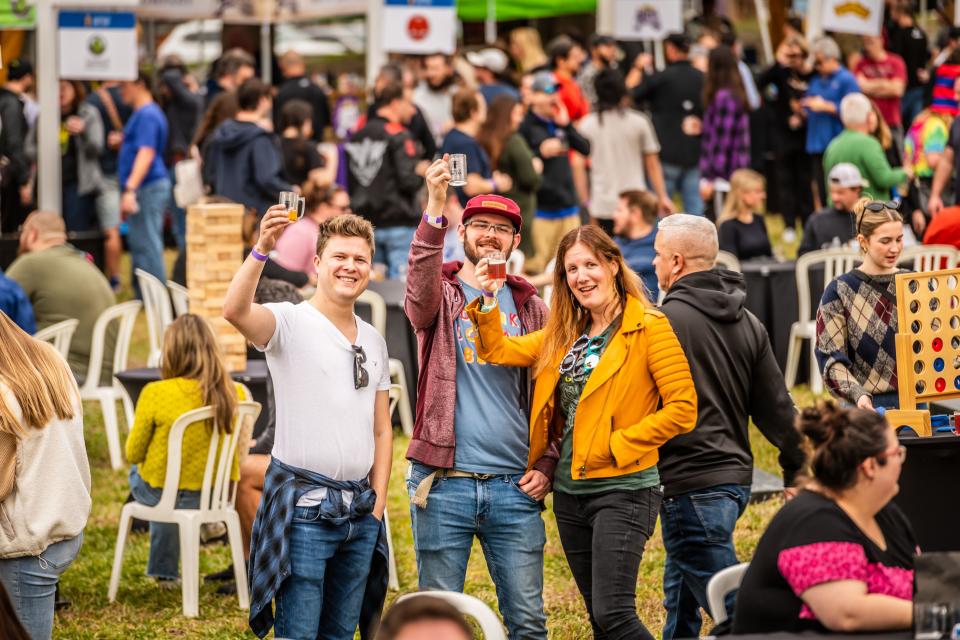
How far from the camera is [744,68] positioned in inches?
541

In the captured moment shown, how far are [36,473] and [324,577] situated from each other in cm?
86

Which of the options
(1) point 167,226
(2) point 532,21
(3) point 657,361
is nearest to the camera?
(3) point 657,361

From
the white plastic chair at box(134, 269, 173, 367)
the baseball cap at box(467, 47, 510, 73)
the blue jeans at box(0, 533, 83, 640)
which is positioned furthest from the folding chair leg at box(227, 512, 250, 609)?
the baseball cap at box(467, 47, 510, 73)

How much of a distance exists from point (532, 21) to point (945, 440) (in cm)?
1663

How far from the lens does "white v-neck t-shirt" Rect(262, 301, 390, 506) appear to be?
4.09 meters

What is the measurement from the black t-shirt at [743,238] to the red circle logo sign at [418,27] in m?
3.94

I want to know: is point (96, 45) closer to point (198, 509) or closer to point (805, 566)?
point (198, 509)

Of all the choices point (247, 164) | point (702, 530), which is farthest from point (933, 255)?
point (247, 164)

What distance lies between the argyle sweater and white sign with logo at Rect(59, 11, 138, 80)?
7.65m

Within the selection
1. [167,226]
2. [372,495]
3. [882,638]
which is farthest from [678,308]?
[167,226]

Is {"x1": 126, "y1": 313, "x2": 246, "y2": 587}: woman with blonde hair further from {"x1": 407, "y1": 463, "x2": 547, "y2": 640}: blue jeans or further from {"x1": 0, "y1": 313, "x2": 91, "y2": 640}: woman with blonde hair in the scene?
{"x1": 407, "y1": 463, "x2": 547, "y2": 640}: blue jeans

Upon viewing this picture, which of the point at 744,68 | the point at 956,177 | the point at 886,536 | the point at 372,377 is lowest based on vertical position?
the point at 886,536

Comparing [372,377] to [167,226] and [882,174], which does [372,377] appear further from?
[167,226]

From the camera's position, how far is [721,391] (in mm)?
4488
